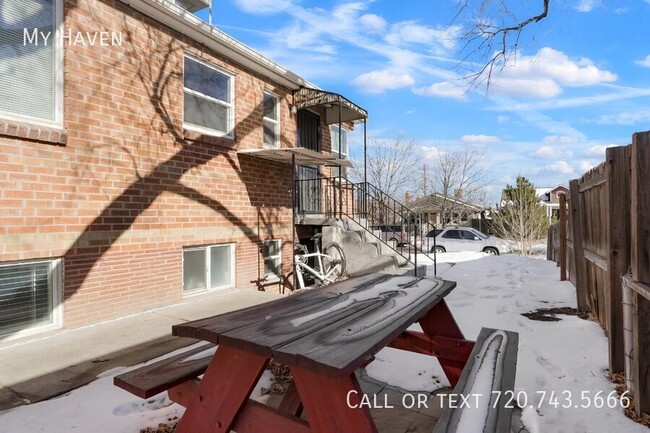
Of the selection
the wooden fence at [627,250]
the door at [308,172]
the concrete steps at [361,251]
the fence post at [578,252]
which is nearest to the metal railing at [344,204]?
the door at [308,172]

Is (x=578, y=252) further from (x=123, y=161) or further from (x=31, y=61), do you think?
(x=31, y=61)

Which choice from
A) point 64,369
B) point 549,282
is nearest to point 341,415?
point 64,369

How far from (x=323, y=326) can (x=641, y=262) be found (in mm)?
2160

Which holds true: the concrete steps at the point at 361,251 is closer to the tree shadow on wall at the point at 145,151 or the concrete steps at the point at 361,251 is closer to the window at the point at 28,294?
the tree shadow on wall at the point at 145,151

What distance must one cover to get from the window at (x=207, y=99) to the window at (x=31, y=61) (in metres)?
1.85

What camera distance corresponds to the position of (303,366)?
Result: 4.57ft

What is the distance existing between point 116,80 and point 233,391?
4.60 metres

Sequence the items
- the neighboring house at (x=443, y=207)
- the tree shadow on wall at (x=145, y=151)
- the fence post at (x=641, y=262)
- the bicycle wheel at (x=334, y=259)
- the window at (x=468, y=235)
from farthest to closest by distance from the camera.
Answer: the neighboring house at (x=443, y=207)
the window at (x=468, y=235)
the bicycle wheel at (x=334, y=259)
the tree shadow on wall at (x=145, y=151)
the fence post at (x=641, y=262)

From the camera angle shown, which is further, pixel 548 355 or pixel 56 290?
pixel 56 290

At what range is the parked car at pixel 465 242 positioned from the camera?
53.6 ft

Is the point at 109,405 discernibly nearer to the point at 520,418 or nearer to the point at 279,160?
the point at 520,418

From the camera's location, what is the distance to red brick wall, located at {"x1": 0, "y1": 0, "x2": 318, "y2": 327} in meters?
3.98

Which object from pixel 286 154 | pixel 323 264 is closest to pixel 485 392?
pixel 286 154

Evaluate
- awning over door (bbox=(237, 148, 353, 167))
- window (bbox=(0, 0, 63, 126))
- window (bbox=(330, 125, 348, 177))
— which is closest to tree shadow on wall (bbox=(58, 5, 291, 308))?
window (bbox=(0, 0, 63, 126))
